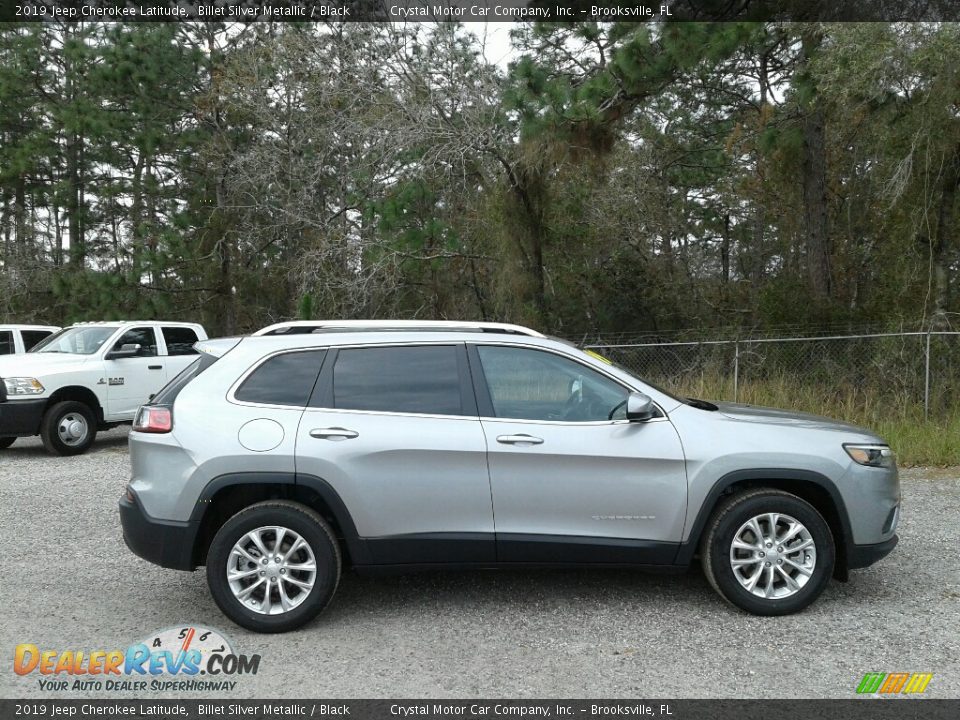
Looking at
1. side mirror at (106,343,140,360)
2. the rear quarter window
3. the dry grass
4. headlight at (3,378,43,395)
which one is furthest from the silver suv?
the rear quarter window

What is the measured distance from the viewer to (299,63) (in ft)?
61.7

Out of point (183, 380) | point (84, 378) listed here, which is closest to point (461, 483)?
point (183, 380)

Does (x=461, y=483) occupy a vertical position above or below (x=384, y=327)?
below

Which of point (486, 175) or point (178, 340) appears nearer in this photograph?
point (178, 340)

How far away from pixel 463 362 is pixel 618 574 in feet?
6.30

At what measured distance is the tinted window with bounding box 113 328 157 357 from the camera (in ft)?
39.1

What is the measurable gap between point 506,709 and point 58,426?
937 cm

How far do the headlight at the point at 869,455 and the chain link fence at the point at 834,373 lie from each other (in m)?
6.64

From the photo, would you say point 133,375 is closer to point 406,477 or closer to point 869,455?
point 406,477

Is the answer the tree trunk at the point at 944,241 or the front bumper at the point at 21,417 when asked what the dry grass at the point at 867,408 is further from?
the front bumper at the point at 21,417

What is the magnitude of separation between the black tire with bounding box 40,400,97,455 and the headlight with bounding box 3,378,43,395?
1.13 feet

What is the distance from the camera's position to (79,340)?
11.9m

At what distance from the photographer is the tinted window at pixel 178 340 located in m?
12.5

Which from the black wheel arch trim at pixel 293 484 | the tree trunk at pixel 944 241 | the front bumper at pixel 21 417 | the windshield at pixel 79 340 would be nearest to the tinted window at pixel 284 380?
the black wheel arch trim at pixel 293 484
